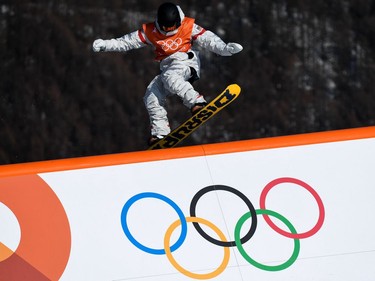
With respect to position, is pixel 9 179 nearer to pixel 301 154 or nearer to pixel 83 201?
pixel 83 201

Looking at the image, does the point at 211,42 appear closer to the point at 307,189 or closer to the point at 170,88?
the point at 170,88

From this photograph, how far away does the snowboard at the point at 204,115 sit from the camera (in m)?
5.15

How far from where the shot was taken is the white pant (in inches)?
203

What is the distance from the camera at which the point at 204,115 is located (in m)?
5.17

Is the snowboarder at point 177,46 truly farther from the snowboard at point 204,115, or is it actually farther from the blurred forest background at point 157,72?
the blurred forest background at point 157,72

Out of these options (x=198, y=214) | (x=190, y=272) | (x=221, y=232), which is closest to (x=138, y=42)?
(x=198, y=214)

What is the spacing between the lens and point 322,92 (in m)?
8.41

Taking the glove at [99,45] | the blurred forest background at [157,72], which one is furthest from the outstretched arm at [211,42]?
the blurred forest background at [157,72]

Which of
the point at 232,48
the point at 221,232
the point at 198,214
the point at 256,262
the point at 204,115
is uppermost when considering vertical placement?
the point at 232,48

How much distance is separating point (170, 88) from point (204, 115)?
238mm

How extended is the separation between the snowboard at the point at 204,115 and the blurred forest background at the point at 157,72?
9.26 ft

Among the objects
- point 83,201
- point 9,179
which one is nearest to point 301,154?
point 83,201

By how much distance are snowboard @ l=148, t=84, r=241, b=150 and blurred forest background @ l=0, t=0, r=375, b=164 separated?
9.26 ft

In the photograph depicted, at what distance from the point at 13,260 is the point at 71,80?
3926 millimetres
